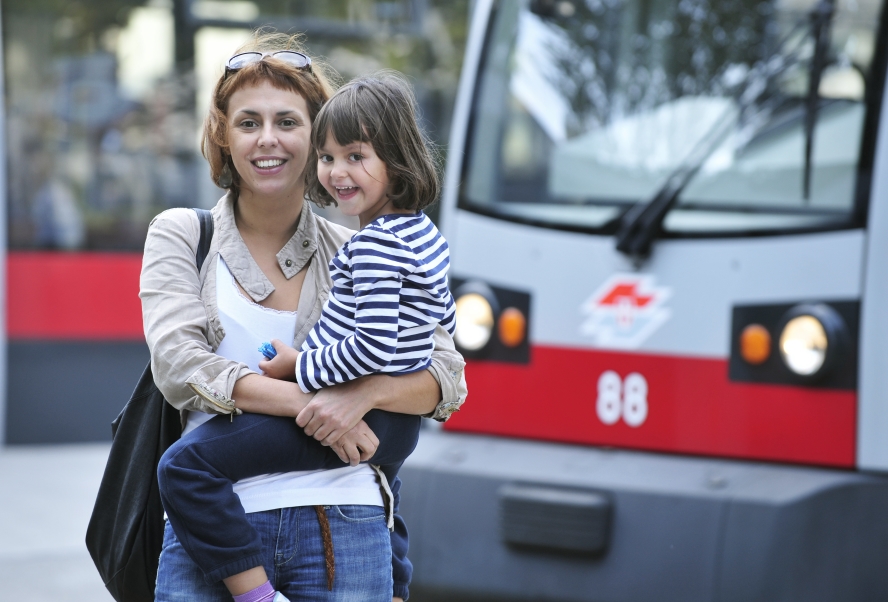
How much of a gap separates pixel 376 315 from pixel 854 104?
85.1 inches

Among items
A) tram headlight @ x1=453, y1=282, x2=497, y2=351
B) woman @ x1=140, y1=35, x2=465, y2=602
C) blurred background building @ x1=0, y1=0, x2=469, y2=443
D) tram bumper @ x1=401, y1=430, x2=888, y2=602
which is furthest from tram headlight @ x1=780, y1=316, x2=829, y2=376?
blurred background building @ x1=0, y1=0, x2=469, y2=443

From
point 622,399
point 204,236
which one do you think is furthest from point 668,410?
point 204,236

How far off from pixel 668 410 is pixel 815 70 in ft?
3.67

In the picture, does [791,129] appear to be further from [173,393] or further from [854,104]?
[173,393]

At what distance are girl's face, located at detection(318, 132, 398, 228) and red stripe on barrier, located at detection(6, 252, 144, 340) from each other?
18.8ft

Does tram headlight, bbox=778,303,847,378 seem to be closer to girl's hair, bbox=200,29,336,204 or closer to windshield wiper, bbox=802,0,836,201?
windshield wiper, bbox=802,0,836,201

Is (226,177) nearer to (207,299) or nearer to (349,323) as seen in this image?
(207,299)

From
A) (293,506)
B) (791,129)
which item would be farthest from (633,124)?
(293,506)

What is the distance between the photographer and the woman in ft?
6.11

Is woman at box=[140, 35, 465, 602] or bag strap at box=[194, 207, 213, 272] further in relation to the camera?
bag strap at box=[194, 207, 213, 272]

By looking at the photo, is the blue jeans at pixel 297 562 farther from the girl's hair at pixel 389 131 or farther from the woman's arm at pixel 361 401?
the girl's hair at pixel 389 131

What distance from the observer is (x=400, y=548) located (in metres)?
2.21

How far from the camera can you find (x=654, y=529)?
331 cm

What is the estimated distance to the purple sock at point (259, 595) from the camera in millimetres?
1837
